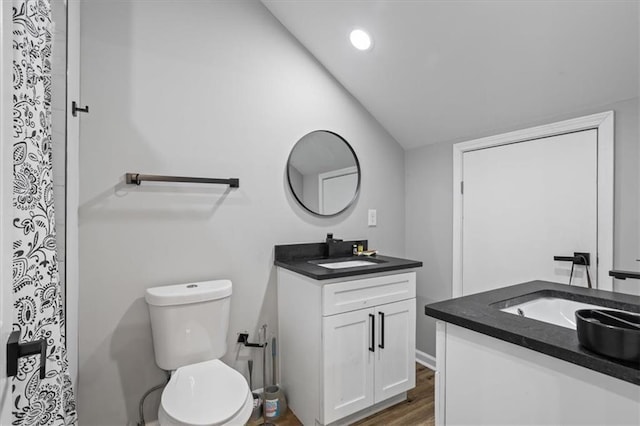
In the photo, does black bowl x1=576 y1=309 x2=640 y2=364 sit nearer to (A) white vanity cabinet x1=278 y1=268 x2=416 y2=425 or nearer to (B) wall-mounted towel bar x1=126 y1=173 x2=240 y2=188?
(A) white vanity cabinet x1=278 y1=268 x2=416 y2=425

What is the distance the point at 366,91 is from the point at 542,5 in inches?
47.1

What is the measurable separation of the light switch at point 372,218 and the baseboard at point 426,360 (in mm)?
1143

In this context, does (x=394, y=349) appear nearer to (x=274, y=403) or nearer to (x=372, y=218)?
(x=274, y=403)

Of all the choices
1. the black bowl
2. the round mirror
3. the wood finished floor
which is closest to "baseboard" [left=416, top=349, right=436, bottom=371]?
the wood finished floor

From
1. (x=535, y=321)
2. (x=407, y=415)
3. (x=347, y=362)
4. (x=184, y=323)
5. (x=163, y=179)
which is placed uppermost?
(x=163, y=179)

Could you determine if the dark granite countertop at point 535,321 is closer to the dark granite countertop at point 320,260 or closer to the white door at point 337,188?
the dark granite countertop at point 320,260

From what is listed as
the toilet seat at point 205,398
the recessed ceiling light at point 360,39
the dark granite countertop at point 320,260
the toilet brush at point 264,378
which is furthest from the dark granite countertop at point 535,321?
the recessed ceiling light at point 360,39

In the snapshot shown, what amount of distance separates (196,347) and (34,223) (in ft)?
3.83

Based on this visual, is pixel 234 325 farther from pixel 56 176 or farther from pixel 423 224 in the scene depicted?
pixel 423 224

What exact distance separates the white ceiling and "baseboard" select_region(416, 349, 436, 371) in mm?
1748

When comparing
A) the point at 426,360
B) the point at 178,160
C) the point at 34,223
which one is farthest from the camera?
the point at 426,360

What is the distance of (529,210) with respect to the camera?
2.08m

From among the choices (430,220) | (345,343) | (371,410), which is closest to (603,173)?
(430,220)

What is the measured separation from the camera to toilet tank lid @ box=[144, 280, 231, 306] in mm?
1682
